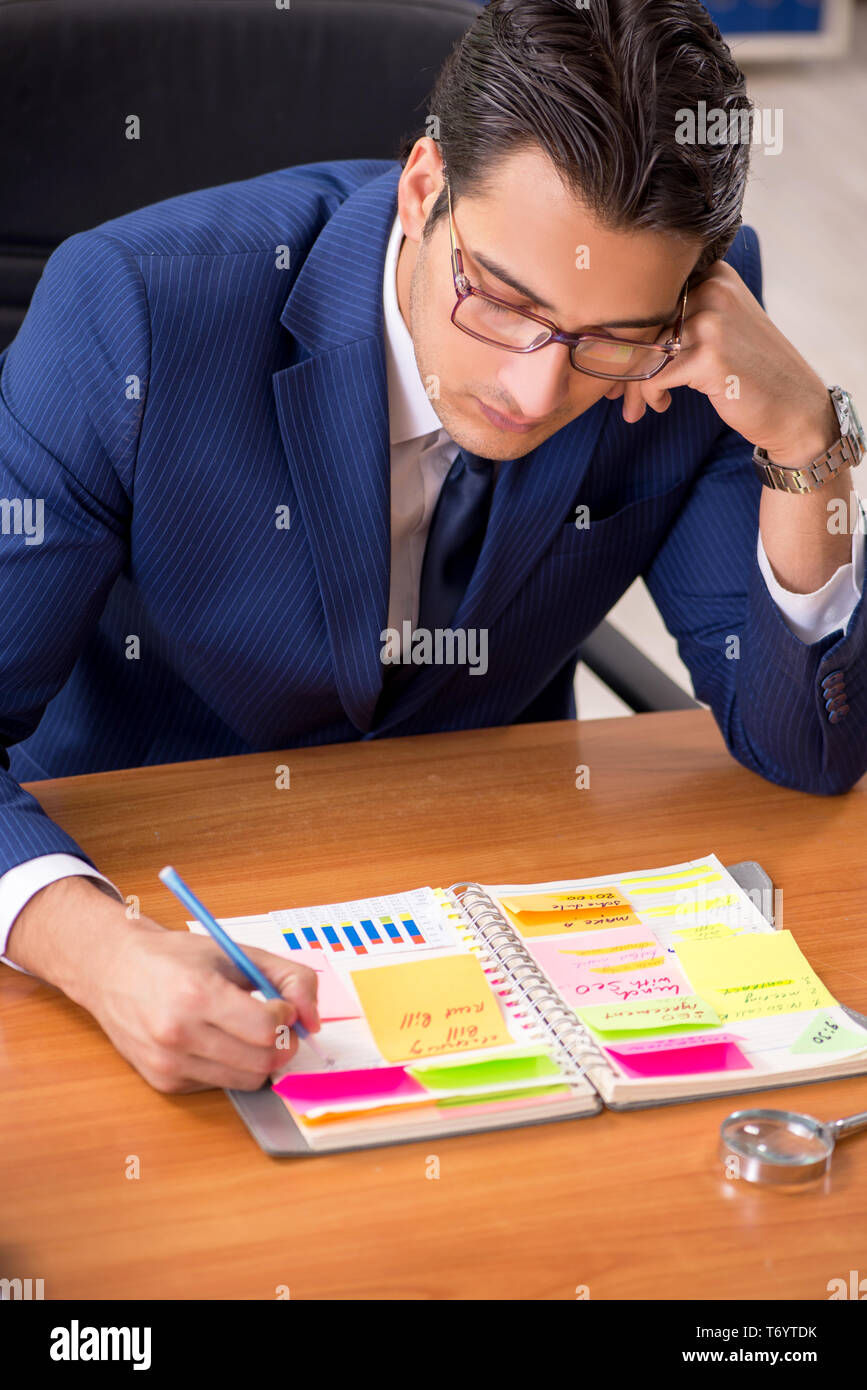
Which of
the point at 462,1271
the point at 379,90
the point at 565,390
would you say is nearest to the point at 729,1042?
the point at 462,1271

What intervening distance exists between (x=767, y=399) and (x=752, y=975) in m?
0.53

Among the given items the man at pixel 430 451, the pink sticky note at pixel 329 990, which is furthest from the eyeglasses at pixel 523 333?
the pink sticky note at pixel 329 990

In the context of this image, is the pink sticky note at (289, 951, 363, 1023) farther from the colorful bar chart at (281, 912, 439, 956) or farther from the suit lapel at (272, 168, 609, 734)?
the suit lapel at (272, 168, 609, 734)

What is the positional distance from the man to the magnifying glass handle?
0.42m

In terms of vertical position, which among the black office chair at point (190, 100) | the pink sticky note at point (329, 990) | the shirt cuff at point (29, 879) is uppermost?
the black office chair at point (190, 100)

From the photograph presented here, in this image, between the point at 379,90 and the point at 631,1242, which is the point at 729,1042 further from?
the point at 379,90

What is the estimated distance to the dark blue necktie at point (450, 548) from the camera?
1353 mm

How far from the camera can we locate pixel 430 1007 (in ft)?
3.15

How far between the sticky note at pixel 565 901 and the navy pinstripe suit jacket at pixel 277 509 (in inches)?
10.6


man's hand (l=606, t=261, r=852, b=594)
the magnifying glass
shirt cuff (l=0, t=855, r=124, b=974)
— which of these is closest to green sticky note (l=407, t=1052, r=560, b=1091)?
the magnifying glass

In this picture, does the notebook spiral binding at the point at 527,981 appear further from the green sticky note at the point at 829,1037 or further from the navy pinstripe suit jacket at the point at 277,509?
the navy pinstripe suit jacket at the point at 277,509

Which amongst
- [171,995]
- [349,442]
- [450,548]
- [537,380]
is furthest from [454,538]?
[171,995]
